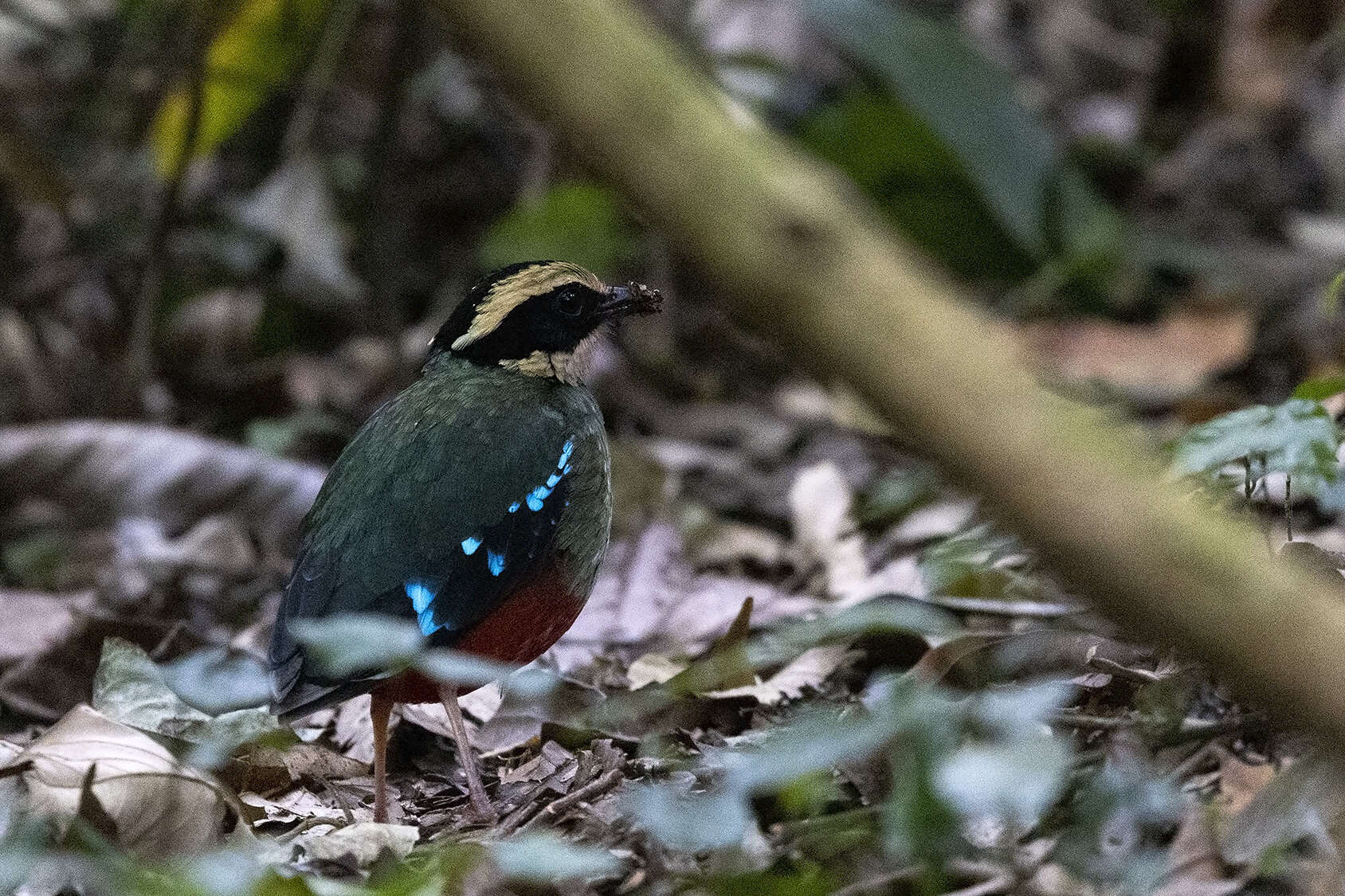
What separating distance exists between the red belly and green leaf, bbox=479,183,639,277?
3591 mm

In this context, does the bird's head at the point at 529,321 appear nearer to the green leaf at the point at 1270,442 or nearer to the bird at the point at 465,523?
the bird at the point at 465,523

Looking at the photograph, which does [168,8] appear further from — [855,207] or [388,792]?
[855,207]

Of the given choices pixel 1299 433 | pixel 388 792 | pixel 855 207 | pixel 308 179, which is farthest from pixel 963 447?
pixel 308 179

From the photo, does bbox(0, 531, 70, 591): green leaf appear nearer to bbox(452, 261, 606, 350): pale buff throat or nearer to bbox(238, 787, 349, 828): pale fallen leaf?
bbox(452, 261, 606, 350): pale buff throat

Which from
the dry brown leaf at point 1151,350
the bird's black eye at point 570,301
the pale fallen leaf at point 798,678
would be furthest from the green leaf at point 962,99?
the pale fallen leaf at point 798,678

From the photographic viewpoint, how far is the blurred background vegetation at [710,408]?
9.21 ft

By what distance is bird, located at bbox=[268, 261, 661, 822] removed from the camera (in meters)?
3.76

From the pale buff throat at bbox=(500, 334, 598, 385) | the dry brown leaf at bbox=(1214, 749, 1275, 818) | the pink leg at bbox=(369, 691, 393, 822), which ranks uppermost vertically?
the pale buff throat at bbox=(500, 334, 598, 385)

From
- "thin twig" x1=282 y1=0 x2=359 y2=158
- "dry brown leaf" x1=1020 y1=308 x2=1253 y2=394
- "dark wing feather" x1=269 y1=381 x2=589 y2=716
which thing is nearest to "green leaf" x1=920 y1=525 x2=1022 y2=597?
"dark wing feather" x1=269 y1=381 x2=589 y2=716

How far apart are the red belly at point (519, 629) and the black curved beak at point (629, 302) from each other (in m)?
0.88

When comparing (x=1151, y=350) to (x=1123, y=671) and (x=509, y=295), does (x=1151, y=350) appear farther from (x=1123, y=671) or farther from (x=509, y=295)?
(x=1123, y=671)

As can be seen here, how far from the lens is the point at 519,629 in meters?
3.96

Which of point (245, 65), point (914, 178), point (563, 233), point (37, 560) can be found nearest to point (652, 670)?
point (37, 560)

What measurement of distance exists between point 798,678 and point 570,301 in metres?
1.12
